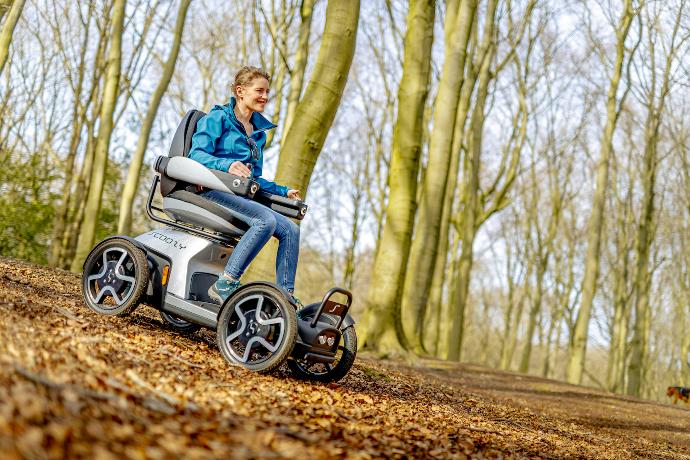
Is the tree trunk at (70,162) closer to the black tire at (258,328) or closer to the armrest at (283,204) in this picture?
the armrest at (283,204)

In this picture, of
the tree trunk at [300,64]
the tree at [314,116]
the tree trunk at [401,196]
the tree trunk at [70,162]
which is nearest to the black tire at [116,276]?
the tree at [314,116]

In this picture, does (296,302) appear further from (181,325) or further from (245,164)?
(181,325)

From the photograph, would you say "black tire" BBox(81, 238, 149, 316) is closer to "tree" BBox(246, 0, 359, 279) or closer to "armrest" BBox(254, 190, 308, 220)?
"armrest" BBox(254, 190, 308, 220)

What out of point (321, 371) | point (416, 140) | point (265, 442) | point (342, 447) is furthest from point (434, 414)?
point (416, 140)

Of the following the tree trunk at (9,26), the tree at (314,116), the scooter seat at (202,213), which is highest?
the tree trunk at (9,26)

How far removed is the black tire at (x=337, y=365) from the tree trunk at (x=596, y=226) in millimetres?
14414

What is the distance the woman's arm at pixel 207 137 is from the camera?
4789mm

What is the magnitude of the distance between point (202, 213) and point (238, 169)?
438 millimetres

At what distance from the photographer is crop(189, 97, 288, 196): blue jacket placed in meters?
4.78

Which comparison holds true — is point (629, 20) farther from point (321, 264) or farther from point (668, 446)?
point (321, 264)

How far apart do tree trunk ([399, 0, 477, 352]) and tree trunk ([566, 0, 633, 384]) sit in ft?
21.0

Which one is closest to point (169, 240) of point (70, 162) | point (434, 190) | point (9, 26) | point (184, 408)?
point (184, 408)

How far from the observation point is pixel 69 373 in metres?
2.77

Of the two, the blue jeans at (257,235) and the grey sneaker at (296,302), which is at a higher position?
the blue jeans at (257,235)
